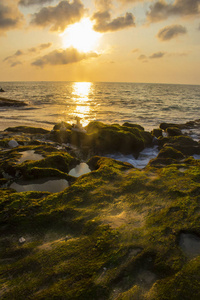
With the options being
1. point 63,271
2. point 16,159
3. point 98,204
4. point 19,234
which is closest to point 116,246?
point 63,271

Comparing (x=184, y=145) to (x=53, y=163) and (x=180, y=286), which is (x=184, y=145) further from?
(x=180, y=286)

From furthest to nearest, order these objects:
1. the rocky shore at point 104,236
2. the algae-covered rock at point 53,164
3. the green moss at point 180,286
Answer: the algae-covered rock at point 53,164, the rocky shore at point 104,236, the green moss at point 180,286

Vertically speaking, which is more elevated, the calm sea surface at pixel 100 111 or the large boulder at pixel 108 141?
the calm sea surface at pixel 100 111

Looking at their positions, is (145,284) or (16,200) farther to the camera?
(16,200)

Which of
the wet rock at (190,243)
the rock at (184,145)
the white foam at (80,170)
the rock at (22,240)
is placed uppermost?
the rock at (184,145)

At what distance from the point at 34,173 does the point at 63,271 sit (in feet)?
11.9

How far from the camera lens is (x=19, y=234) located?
3301 mm

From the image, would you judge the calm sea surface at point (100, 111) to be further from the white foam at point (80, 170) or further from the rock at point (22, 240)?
the rock at point (22, 240)

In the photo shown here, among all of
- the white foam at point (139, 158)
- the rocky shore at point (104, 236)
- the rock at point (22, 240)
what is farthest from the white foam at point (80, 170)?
the rock at point (22, 240)

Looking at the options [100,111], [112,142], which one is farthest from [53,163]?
[100,111]

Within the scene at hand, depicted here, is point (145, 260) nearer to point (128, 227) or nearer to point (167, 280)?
point (167, 280)

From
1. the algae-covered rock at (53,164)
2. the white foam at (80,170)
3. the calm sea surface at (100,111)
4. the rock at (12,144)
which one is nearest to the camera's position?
the algae-covered rock at (53,164)

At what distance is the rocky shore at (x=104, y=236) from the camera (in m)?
2.39

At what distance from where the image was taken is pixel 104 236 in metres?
3.12
